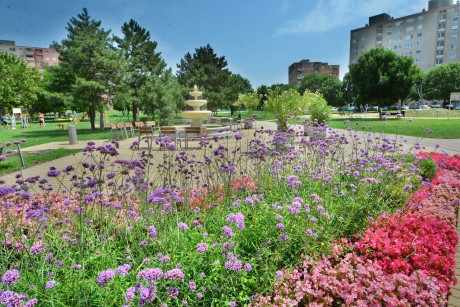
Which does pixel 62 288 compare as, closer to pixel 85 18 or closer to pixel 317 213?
pixel 317 213

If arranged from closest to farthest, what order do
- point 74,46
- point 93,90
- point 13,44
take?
point 93,90, point 74,46, point 13,44

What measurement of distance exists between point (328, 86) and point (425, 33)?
34709 millimetres

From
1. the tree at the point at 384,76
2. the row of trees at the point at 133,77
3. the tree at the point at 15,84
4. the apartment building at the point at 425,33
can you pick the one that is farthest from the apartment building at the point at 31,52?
the tree at the point at 384,76

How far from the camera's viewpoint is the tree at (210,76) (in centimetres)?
3972

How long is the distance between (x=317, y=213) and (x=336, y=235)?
1.04 ft

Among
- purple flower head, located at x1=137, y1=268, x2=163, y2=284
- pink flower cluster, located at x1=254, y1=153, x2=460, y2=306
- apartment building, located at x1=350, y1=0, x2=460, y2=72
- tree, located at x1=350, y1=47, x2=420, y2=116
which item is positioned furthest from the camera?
apartment building, located at x1=350, y1=0, x2=460, y2=72

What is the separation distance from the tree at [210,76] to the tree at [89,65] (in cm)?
1619

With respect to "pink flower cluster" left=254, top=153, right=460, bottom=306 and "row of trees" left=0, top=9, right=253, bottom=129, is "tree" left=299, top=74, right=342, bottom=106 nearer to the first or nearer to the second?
"row of trees" left=0, top=9, right=253, bottom=129

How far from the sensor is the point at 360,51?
99688mm

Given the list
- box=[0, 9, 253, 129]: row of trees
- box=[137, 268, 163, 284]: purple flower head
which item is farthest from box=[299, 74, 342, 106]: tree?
box=[137, 268, 163, 284]: purple flower head

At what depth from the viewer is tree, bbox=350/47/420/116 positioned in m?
36.0

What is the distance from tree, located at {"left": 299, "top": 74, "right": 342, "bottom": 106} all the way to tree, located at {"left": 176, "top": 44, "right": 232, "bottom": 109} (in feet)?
131

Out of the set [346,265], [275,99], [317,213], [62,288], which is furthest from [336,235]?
[275,99]

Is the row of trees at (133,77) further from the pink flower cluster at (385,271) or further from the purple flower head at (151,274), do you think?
the purple flower head at (151,274)
